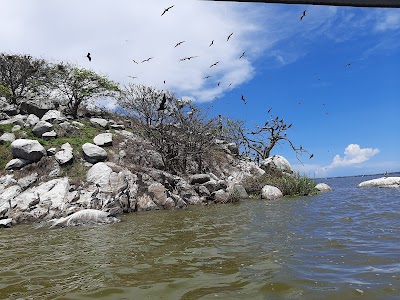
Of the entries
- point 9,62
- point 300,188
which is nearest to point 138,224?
point 300,188

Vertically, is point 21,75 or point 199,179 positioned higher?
point 21,75

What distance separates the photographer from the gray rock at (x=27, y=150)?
18562 mm

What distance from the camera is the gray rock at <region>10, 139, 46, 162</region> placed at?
731 inches

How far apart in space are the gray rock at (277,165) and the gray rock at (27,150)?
694 inches

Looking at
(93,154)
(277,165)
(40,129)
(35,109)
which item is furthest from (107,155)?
(277,165)

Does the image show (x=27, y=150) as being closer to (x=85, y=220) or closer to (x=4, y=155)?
(x=4, y=155)

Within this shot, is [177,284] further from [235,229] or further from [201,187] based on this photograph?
[201,187]

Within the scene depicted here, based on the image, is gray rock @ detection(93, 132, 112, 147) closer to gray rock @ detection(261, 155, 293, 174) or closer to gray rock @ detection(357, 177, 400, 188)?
gray rock @ detection(261, 155, 293, 174)

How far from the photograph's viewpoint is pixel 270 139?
31188mm

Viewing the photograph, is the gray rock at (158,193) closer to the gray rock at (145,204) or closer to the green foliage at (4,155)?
the gray rock at (145,204)

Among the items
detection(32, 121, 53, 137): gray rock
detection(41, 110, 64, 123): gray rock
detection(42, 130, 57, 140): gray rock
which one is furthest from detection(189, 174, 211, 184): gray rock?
detection(41, 110, 64, 123): gray rock

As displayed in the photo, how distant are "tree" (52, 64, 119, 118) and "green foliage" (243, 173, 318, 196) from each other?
1696 cm

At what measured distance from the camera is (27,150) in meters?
18.5

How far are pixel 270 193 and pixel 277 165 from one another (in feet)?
25.8
